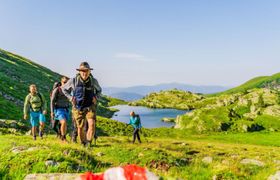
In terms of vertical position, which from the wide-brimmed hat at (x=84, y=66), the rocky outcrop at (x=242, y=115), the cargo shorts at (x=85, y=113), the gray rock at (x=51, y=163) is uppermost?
the wide-brimmed hat at (x=84, y=66)

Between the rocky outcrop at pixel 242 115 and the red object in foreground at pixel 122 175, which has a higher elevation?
the red object in foreground at pixel 122 175

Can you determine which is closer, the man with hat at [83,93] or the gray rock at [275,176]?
the gray rock at [275,176]

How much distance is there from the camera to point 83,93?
14.3 metres

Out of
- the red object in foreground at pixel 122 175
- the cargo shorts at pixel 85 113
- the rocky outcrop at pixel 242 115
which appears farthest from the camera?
the rocky outcrop at pixel 242 115

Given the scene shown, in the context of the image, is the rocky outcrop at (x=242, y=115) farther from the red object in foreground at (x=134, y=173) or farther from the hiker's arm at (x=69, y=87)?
the red object in foreground at (x=134, y=173)

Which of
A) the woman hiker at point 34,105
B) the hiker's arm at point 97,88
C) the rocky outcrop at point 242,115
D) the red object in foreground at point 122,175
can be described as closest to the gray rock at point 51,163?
the red object in foreground at point 122,175

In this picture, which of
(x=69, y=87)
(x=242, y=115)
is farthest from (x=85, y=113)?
(x=242, y=115)

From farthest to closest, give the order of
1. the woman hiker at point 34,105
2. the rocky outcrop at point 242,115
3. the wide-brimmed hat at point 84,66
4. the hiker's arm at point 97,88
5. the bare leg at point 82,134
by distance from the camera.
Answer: the rocky outcrop at point 242,115 < the woman hiker at point 34,105 < the bare leg at point 82,134 < the hiker's arm at point 97,88 < the wide-brimmed hat at point 84,66

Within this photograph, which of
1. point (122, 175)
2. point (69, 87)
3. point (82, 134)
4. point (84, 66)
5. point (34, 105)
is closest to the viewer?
point (122, 175)

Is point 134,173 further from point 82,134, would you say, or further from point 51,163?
point 82,134

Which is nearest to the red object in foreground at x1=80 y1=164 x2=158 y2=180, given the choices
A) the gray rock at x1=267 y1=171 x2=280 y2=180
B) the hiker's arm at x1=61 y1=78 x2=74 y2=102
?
the gray rock at x1=267 y1=171 x2=280 y2=180

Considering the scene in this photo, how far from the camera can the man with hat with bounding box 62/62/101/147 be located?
46.0 ft

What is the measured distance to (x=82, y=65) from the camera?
13484 millimetres

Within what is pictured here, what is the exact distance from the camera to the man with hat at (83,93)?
14.0m
